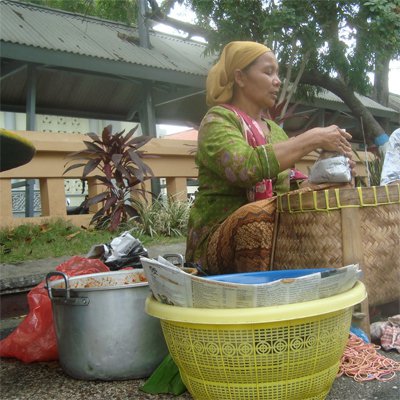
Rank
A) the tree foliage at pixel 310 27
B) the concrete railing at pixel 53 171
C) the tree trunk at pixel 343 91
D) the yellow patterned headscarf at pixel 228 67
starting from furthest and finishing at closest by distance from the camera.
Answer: the tree trunk at pixel 343 91, the tree foliage at pixel 310 27, the concrete railing at pixel 53 171, the yellow patterned headscarf at pixel 228 67

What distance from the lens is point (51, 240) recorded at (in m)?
3.80

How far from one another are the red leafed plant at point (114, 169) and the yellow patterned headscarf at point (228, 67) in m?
2.16

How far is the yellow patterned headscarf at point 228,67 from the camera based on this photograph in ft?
6.94

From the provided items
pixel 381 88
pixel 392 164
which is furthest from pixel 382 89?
pixel 392 164

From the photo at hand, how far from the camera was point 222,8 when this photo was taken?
6.83 meters

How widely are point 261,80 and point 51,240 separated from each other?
238 centimetres

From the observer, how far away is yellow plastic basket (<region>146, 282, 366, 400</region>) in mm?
1120

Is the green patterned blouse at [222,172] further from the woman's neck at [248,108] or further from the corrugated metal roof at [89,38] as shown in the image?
the corrugated metal roof at [89,38]

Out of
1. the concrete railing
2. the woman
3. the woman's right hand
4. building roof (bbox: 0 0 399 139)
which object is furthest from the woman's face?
building roof (bbox: 0 0 399 139)

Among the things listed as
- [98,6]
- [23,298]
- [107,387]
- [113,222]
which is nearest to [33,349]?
[107,387]

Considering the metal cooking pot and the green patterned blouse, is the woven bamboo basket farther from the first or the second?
the metal cooking pot

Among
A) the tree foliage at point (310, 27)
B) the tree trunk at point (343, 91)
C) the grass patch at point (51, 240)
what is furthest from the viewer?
the tree trunk at point (343, 91)

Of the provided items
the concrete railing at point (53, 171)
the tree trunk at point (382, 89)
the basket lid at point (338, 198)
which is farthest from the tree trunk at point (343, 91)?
the basket lid at point (338, 198)

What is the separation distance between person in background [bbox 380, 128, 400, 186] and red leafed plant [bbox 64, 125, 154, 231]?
7.23 feet
